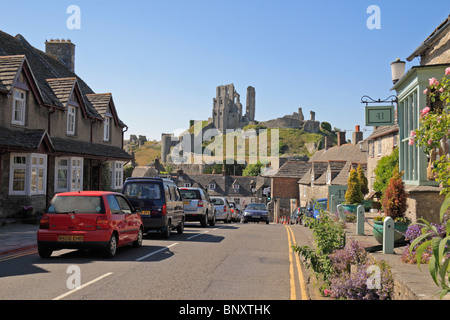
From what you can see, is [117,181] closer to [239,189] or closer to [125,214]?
[125,214]

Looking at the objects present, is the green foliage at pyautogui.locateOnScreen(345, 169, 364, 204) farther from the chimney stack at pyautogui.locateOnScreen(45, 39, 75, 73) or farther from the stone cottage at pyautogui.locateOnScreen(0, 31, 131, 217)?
the chimney stack at pyautogui.locateOnScreen(45, 39, 75, 73)

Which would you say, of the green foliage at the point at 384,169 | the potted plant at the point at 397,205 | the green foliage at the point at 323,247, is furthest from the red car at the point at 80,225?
the green foliage at the point at 384,169

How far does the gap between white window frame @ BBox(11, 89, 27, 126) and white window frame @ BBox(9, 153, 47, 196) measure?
1.61 m

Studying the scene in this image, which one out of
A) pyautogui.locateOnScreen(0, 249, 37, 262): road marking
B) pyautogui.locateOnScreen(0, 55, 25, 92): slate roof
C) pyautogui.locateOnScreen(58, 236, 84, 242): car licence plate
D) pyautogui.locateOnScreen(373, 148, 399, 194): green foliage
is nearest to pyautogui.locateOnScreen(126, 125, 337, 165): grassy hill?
pyautogui.locateOnScreen(373, 148, 399, 194): green foliage

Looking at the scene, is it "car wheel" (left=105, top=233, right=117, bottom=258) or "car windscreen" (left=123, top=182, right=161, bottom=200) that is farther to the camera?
"car windscreen" (left=123, top=182, right=161, bottom=200)

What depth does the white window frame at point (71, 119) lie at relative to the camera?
25.4m

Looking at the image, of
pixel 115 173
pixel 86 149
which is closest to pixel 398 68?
pixel 86 149

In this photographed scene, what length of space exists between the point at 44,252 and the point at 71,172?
14627mm

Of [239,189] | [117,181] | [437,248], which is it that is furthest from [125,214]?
[239,189]

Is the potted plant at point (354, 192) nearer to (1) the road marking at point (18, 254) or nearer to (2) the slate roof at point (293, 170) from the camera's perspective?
(1) the road marking at point (18, 254)

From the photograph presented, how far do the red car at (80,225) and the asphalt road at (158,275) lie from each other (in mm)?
366

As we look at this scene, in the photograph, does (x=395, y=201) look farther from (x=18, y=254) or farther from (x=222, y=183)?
(x=222, y=183)

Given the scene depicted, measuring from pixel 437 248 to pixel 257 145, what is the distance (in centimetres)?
16077

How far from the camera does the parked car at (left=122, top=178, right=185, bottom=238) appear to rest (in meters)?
15.1
